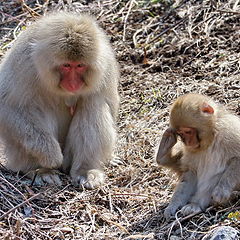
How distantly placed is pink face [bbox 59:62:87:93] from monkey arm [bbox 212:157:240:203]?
6.19ft

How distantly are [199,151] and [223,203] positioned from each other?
55cm

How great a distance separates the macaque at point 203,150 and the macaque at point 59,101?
4.13ft

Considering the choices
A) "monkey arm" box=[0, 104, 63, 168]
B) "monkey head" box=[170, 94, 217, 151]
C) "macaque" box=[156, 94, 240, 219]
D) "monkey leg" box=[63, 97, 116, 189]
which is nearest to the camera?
"macaque" box=[156, 94, 240, 219]

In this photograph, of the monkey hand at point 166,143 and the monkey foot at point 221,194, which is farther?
the monkey hand at point 166,143

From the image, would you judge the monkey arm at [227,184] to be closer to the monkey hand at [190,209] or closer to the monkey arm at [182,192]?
the monkey hand at [190,209]

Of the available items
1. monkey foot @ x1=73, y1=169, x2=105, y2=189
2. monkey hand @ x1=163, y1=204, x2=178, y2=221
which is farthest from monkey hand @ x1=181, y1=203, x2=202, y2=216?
monkey foot @ x1=73, y1=169, x2=105, y2=189

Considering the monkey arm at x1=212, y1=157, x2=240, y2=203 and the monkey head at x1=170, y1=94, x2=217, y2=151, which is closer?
the monkey arm at x1=212, y1=157, x2=240, y2=203

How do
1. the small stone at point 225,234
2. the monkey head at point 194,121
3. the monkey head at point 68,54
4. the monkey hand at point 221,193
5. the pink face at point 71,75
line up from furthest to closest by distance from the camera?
the pink face at point 71,75 → the monkey head at point 68,54 → the monkey head at point 194,121 → the monkey hand at point 221,193 → the small stone at point 225,234

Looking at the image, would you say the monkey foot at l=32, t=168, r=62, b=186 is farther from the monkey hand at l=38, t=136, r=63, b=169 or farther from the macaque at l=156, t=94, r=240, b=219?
the macaque at l=156, t=94, r=240, b=219

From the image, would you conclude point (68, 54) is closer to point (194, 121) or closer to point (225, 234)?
point (194, 121)

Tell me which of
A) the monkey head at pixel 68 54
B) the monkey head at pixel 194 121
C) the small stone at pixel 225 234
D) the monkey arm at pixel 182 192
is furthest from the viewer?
the monkey head at pixel 68 54

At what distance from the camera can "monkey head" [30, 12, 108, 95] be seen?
726cm

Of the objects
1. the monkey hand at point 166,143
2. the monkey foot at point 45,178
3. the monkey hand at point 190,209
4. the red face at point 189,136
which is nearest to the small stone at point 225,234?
the monkey hand at point 190,209

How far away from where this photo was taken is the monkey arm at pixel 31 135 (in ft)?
24.9
